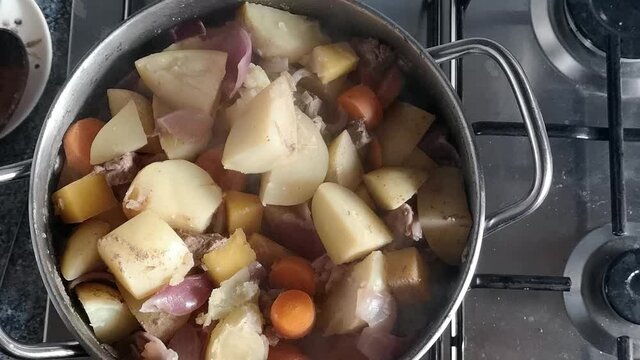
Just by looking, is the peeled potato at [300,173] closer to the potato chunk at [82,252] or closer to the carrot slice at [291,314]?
the carrot slice at [291,314]

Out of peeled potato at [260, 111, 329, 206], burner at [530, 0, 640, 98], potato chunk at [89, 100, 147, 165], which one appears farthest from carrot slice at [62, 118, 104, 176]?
burner at [530, 0, 640, 98]

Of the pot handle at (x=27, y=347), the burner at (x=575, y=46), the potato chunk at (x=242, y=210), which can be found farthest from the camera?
the burner at (x=575, y=46)

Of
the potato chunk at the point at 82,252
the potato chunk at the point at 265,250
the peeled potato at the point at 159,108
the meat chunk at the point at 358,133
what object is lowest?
the potato chunk at the point at 265,250

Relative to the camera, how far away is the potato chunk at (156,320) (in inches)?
37.2

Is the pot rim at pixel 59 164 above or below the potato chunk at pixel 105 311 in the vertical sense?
above

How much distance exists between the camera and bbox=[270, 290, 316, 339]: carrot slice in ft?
3.07

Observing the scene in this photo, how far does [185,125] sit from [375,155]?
27 centimetres

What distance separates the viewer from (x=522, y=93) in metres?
0.95

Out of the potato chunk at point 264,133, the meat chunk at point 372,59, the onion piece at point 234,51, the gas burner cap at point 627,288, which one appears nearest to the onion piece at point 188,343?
the potato chunk at point 264,133

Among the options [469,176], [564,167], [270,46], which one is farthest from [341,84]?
[564,167]

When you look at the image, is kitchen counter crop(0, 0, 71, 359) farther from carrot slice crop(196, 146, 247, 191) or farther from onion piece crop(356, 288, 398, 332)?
onion piece crop(356, 288, 398, 332)

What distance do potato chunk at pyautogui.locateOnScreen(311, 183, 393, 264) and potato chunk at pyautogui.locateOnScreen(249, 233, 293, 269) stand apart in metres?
0.07

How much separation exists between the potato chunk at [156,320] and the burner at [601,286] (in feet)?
1.83

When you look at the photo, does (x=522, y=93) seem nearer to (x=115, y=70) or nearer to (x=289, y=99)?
(x=289, y=99)
